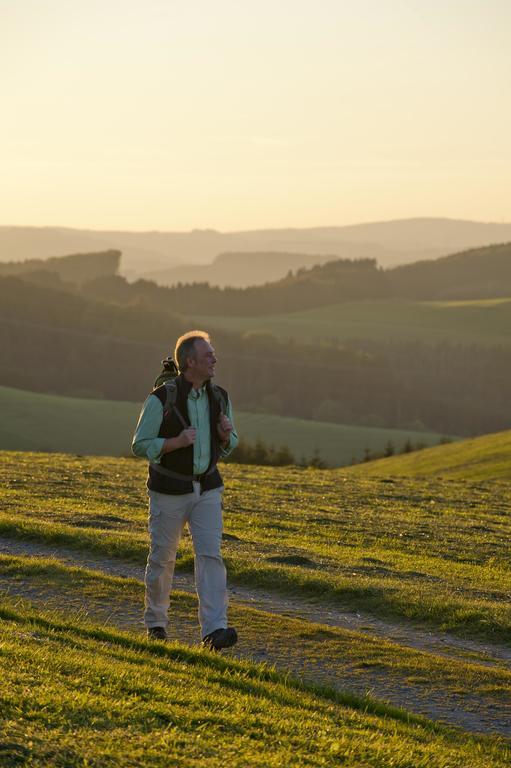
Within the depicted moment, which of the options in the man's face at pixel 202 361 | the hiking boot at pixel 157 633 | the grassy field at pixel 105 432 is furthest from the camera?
the grassy field at pixel 105 432

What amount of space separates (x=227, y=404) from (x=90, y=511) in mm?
12704

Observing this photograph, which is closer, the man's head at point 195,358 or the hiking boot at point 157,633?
the man's head at point 195,358

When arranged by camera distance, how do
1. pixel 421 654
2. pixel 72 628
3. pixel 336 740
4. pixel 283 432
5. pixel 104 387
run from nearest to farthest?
1. pixel 336 740
2. pixel 72 628
3. pixel 421 654
4. pixel 283 432
5. pixel 104 387

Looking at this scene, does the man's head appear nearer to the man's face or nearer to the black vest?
the man's face

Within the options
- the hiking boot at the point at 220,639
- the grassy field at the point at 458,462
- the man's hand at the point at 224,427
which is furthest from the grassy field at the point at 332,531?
the grassy field at the point at 458,462

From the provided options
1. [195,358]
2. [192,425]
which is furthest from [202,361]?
[192,425]

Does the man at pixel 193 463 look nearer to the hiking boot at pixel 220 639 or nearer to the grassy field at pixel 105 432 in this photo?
the hiking boot at pixel 220 639

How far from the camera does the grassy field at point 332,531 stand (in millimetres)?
15852

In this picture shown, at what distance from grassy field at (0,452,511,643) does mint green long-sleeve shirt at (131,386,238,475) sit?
14.5ft

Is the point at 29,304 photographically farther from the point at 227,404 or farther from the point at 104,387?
the point at 227,404

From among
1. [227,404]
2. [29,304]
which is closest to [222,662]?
[227,404]

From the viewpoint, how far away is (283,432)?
116 meters

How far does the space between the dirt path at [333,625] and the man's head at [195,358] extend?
8.79ft

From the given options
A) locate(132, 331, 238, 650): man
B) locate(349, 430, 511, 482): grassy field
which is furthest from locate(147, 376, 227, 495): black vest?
locate(349, 430, 511, 482): grassy field
